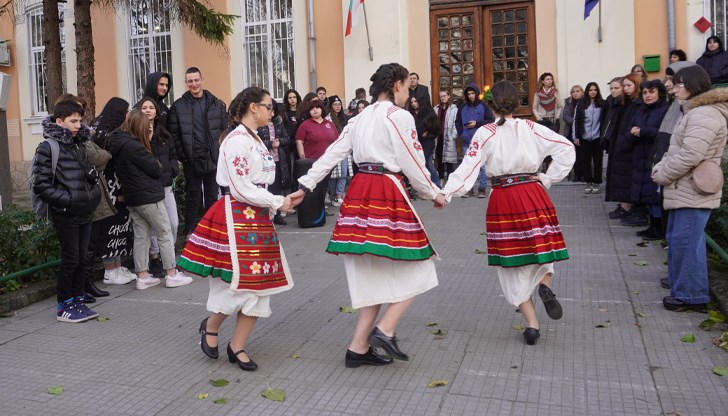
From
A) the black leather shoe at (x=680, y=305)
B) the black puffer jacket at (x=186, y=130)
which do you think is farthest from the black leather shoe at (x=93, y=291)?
the black leather shoe at (x=680, y=305)

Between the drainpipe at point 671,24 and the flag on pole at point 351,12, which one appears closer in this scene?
the drainpipe at point 671,24

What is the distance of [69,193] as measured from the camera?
6113 millimetres

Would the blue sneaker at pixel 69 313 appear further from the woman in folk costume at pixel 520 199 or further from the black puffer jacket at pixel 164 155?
the woman in folk costume at pixel 520 199

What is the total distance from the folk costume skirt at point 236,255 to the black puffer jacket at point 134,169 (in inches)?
93.6

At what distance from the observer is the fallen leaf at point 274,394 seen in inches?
177

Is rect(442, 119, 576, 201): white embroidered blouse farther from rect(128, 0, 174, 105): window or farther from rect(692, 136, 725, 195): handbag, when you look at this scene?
rect(128, 0, 174, 105): window

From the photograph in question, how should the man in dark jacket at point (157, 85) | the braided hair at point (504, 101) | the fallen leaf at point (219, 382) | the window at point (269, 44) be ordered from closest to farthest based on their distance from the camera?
the fallen leaf at point (219, 382)
the braided hair at point (504, 101)
the man in dark jacket at point (157, 85)
the window at point (269, 44)

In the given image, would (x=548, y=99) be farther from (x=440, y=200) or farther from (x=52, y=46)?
(x=440, y=200)

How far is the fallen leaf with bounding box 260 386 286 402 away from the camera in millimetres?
4492

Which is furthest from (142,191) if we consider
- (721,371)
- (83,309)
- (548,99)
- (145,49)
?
(145,49)

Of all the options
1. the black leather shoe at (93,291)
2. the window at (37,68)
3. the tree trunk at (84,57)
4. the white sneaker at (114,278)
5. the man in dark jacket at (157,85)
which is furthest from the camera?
the window at (37,68)

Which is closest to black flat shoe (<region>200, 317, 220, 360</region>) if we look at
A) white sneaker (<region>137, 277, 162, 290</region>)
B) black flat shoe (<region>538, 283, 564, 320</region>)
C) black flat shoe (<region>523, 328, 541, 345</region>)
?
black flat shoe (<region>523, 328, 541, 345</region>)

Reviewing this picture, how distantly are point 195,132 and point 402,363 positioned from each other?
464 centimetres

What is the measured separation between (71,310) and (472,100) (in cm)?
817
